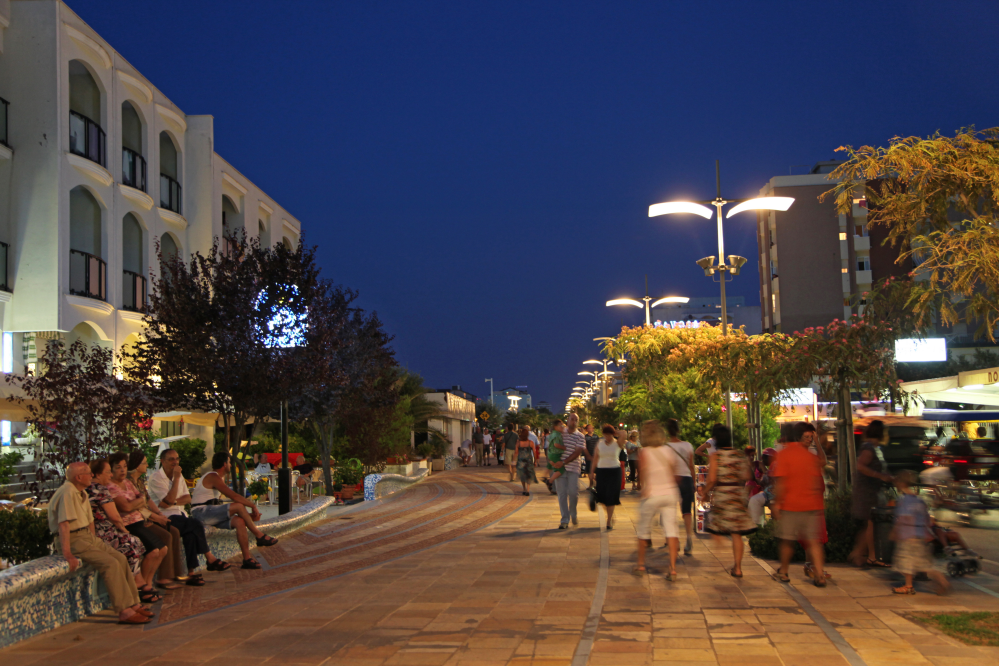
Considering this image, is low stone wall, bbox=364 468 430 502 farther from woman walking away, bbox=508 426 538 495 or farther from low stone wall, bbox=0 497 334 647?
low stone wall, bbox=0 497 334 647

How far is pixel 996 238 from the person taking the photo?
740 centimetres

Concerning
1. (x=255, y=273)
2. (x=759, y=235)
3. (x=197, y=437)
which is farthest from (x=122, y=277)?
(x=759, y=235)

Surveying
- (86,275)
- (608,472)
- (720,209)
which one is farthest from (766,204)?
(86,275)

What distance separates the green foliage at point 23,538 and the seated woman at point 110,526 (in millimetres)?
502

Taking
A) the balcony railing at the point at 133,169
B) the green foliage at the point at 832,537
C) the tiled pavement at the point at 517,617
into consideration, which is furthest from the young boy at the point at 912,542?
the balcony railing at the point at 133,169

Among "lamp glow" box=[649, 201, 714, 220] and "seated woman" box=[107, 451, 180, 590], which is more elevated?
"lamp glow" box=[649, 201, 714, 220]

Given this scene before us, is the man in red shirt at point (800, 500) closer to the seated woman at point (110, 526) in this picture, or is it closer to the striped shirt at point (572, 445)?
the striped shirt at point (572, 445)

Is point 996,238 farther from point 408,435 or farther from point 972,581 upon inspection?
point 408,435

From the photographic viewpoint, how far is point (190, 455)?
82.5 feet

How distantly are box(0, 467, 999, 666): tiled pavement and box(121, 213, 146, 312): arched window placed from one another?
14.4 meters

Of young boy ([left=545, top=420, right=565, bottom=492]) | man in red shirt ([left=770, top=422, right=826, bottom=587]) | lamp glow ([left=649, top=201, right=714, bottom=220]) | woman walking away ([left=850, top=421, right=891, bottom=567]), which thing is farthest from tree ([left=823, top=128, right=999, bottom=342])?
lamp glow ([left=649, top=201, right=714, bottom=220])

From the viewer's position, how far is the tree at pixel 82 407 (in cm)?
1240

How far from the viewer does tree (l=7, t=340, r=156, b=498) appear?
488 inches

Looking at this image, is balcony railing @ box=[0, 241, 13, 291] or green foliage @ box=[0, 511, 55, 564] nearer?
green foliage @ box=[0, 511, 55, 564]
